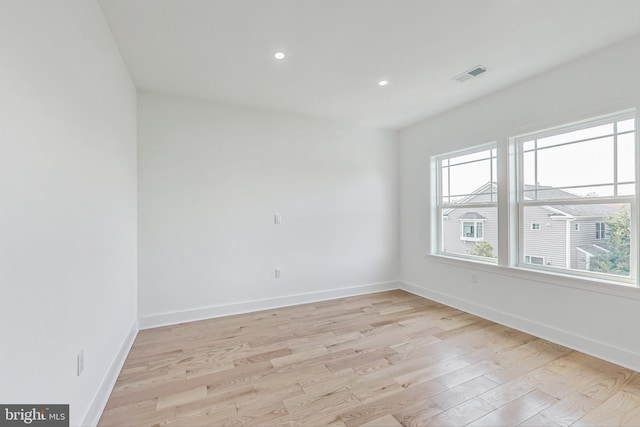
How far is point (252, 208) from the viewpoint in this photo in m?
3.50

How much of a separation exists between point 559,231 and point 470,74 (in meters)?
1.81

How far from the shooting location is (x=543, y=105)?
2.66m

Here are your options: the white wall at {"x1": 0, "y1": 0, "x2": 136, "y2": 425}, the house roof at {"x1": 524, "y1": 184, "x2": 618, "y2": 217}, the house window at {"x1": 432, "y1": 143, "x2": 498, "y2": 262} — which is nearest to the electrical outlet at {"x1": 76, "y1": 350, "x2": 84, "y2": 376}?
the white wall at {"x1": 0, "y1": 0, "x2": 136, "y2": 425}

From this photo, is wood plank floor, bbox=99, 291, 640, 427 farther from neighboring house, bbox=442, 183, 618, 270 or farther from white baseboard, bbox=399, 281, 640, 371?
neighboring house, bbox=442, 183, 618, 270

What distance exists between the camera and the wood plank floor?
65.4 inches

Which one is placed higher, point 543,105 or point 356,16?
point 356,16

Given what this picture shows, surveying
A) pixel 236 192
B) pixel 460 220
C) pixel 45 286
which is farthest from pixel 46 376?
pixel 460 220

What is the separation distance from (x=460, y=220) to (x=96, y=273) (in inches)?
154

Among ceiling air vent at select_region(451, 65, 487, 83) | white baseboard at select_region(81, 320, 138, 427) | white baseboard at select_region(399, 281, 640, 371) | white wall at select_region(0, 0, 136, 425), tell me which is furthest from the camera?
ceiling air vent at select_region(451, 65, 487, 83)

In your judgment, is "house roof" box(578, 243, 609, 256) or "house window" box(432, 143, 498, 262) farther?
"house window" box(432, 143, 498, 262)

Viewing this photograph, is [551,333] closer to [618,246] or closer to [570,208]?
[618,246]

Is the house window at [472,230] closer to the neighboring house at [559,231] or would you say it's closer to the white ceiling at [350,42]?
the neighboring house at [559,231]

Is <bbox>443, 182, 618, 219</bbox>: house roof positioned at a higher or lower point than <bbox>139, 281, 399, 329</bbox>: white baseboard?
higher

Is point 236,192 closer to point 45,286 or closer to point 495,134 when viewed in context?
point 45,286
